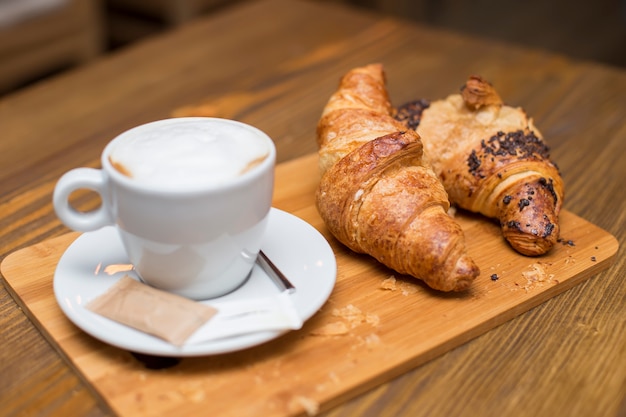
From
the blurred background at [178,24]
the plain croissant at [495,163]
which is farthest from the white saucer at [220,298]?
the blurred background at [178,24]

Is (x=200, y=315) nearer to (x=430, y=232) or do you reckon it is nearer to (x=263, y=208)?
(x=263, y=208)

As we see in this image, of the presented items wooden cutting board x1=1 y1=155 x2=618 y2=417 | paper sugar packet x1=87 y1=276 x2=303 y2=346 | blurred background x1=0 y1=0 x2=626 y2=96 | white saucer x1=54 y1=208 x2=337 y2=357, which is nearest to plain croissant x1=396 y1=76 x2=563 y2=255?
wooden cutting board x1=1 y1=155 x2=618 y2=417

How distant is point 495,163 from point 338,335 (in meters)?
0.39

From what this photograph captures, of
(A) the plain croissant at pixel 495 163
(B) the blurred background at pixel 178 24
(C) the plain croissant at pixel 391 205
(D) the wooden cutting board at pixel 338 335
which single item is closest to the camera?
(D) the wooden cutting board at pixel 338 335

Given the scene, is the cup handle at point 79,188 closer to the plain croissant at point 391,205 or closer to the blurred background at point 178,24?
the plain croissant at point 391,205

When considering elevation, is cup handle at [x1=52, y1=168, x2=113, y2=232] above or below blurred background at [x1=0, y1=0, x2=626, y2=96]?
above

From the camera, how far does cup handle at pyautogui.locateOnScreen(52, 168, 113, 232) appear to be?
0.79 meters

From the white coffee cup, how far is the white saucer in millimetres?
51

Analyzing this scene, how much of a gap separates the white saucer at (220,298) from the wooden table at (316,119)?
0.07m

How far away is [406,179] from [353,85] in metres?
0.26

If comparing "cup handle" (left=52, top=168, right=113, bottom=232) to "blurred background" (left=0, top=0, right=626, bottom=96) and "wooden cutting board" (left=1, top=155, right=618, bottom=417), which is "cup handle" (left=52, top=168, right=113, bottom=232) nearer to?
"wooden cutting board" (left=1, top=155, right=618, bottom=417)

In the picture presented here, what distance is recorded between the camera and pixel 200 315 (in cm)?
76

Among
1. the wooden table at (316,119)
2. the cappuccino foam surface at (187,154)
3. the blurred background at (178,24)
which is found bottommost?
the blurred background at (178,24)

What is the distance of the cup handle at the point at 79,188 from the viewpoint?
0.79 meters
